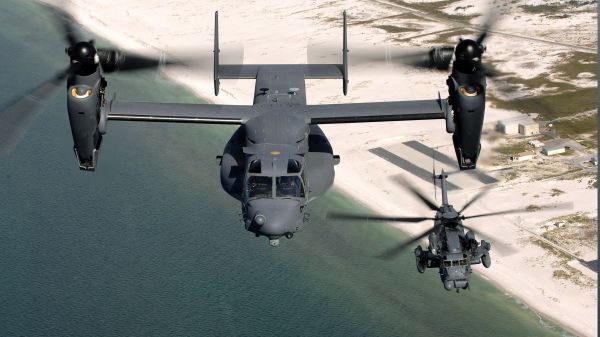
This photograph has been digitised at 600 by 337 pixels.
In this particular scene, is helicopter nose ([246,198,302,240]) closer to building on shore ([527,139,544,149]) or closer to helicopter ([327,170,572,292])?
helicopter ([327,170,572,292])

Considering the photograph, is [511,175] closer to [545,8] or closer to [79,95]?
[79,95]

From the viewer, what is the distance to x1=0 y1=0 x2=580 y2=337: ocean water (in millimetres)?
55438

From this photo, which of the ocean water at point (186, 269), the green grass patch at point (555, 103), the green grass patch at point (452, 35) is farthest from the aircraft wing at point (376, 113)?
the green grass patch at point (452, 35)

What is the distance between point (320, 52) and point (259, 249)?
4580 centimetres

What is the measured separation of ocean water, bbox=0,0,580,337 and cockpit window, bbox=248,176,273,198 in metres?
19.5

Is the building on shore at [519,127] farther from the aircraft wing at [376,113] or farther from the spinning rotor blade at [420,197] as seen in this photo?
the aircraft wing at [376,113]

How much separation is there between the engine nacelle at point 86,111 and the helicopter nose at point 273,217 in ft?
32.2

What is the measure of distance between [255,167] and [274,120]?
12.6 ft

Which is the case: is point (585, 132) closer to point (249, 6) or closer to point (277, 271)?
point (277, 271)

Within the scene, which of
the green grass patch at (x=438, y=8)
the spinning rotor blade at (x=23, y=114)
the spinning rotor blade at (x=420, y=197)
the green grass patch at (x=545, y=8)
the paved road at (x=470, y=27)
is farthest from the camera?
the green grass patch at (x=438, y=8)

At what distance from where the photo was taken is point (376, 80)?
300 feet

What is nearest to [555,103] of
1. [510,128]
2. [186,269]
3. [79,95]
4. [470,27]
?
[510,128]

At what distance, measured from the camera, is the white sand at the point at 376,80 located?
180ft

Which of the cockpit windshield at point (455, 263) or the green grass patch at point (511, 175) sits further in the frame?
the green grass patch at point (511, 175)
